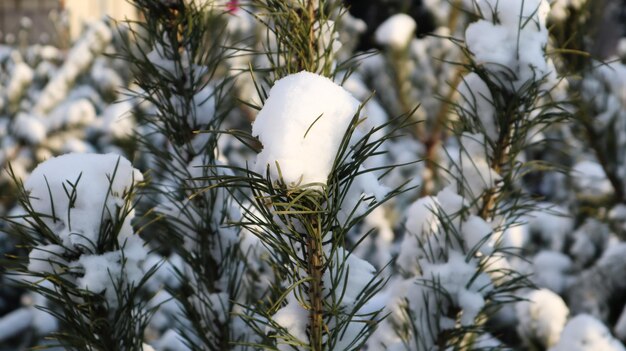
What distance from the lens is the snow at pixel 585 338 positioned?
916mm

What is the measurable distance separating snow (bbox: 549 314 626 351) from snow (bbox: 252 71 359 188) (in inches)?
25.7

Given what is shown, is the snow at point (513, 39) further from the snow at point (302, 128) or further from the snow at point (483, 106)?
the snow at point (302, 128)

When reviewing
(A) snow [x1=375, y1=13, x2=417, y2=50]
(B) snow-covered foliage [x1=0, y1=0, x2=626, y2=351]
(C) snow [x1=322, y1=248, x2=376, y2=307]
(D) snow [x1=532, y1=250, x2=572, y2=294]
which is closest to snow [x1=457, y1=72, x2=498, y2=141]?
(B) snow-covered foliage [x1=0, y1=0, x2=626, y2=351]

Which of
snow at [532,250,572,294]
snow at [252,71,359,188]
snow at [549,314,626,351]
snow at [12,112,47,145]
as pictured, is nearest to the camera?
snow at [252,71,359,188]

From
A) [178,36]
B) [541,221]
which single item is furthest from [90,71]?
[178,36]

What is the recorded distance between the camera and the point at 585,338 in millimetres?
923

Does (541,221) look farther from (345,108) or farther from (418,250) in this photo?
(345,108)

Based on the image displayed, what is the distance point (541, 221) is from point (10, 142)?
2.11 meters

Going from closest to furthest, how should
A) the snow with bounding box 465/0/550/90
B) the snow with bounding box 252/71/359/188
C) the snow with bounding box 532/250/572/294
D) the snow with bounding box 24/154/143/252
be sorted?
the snow with bounding box 252/71/359/188 < the snow with bounding box 24/154/143/252 < the snow with bounding box 465/0/550/90 < the snow with bounding box 532/250/572/294

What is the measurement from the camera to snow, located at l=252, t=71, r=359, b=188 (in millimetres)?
424

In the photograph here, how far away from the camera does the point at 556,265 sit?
206 cm

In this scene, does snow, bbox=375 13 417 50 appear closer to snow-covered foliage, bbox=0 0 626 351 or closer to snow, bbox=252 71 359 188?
snow-covered foliage, bbox=0 0 626 351

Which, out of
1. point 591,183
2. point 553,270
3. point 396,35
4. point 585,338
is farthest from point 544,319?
point 396,35

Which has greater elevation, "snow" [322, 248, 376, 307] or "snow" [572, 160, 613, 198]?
"snow" [572, 160, 613, 198]
